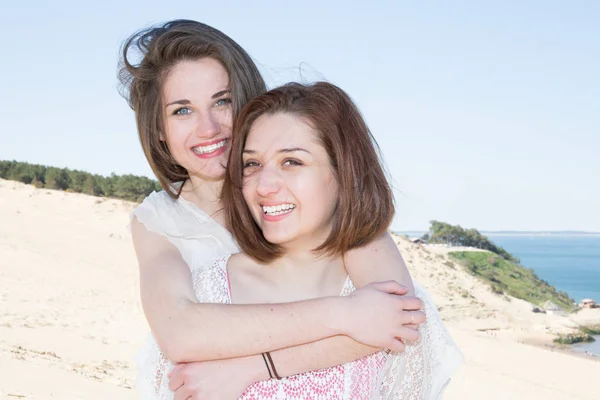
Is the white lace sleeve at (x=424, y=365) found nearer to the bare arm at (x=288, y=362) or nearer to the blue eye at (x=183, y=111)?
the bare arm at (x=288, y=362)

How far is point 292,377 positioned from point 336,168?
80cm

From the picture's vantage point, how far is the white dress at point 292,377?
8.36 ft

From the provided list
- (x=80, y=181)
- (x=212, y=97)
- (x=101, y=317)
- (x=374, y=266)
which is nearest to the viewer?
(x=374, y=266)

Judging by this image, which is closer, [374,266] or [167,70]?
[374,266]

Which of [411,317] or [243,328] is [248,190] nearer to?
[243,328]

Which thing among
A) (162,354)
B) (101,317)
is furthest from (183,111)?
(101,317)

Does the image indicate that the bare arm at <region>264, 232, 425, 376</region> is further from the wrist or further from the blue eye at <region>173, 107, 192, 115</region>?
the blue eye at <region>173, 107, 192, 115</region>

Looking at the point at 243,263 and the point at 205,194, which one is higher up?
the point at 205,194

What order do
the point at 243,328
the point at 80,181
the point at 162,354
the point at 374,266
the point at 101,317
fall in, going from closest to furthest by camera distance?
the point at 243,328 → the point at 374,266 → the point at 162,354 → the point at 101,317 → the point at 80,181

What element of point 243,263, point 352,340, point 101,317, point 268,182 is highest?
point 268,182

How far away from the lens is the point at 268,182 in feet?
8.14

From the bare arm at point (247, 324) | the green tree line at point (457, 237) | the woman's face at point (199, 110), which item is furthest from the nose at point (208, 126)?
the green tree line at point (457, 237)

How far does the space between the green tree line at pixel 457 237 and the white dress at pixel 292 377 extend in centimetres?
3613

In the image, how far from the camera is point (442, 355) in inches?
122
